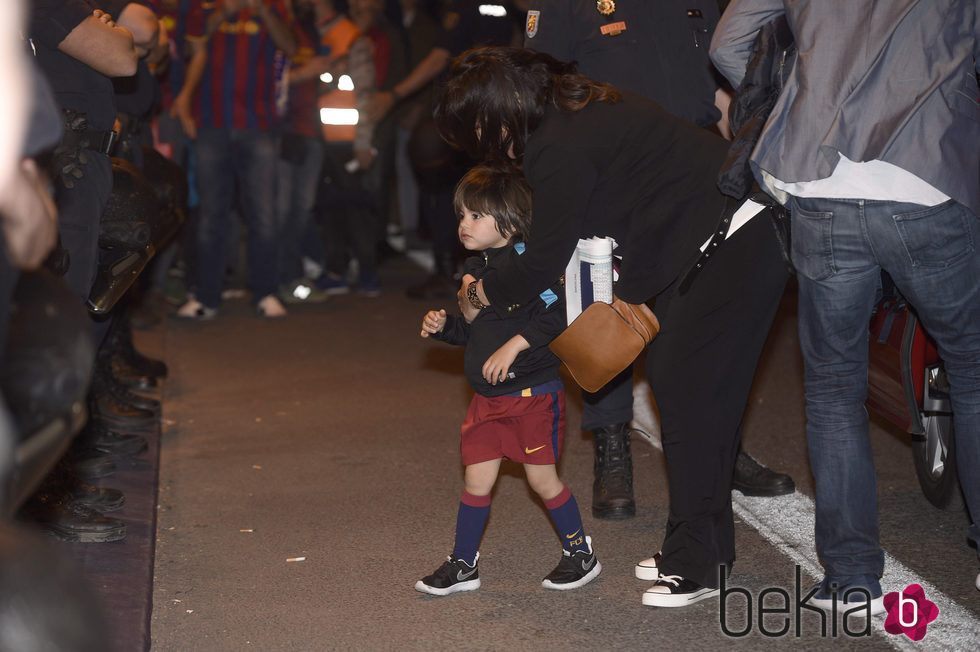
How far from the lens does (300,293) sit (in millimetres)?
9023

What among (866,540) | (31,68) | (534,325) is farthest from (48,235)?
(866,540)

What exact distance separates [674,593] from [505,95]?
1.57 m

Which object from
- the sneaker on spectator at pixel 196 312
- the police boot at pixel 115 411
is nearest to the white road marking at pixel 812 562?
the police boot at pixel 115 411

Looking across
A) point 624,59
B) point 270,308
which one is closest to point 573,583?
point 624,59

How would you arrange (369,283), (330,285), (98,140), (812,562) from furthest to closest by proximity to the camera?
(330,285)
(369,283)
(98,140)
(812,562)

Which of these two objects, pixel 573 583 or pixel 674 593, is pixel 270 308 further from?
pixel 674 593

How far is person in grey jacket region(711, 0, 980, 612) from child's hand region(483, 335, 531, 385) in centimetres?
84

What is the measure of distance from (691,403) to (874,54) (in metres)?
1.12

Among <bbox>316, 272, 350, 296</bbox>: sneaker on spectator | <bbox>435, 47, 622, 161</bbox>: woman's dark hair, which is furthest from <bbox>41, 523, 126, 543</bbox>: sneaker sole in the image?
<bbox>316, 272, 350, 296</bbox>: sneaker on spectator

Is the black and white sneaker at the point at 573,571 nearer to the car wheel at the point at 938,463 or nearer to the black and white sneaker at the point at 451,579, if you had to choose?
the black and white sneaker at the point at 451,579

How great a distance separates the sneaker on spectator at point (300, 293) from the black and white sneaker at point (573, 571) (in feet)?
18.2

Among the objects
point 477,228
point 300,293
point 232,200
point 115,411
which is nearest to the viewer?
point 477,228

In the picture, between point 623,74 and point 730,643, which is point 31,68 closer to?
point 730,643

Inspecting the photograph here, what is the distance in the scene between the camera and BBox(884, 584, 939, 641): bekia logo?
3.33 m
